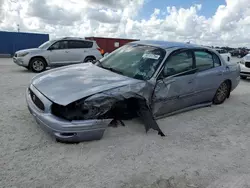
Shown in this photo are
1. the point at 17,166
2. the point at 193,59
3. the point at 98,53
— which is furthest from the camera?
the point at 98,53

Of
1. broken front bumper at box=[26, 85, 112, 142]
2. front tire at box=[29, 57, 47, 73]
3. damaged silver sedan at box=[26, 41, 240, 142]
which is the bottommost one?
front tire at box=[29, 57, 47, 73]

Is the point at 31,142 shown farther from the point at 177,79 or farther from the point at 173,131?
the point at 177,79

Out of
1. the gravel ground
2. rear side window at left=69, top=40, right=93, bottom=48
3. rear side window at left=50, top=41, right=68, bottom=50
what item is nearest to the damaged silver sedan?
the gravel ground

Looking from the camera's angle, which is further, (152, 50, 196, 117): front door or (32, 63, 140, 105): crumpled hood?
(152, 50, 196, 117): front door

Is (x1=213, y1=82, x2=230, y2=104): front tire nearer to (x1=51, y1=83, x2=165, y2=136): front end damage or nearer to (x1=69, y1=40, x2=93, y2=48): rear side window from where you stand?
(x1=51, y1=83, x2=165, y2=136): front end damage

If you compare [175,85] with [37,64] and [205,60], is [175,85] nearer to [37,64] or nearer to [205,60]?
[205,60]

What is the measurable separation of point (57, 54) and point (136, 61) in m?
7.18

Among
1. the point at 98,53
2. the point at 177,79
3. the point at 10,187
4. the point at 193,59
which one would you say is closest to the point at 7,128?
the point at 10,187

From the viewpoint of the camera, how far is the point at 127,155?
10.7ft

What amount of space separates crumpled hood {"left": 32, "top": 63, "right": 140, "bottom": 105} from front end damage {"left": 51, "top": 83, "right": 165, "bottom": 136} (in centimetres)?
9

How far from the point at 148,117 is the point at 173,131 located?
0.58m

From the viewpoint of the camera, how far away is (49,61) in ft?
34.9

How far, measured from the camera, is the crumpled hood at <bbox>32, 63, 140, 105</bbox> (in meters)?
3.37

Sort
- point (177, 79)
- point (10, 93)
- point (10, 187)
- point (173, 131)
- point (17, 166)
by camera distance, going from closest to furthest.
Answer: point (10, 187), point (17, 166), point (173, 131), point (177, 79), point (10, 93)
